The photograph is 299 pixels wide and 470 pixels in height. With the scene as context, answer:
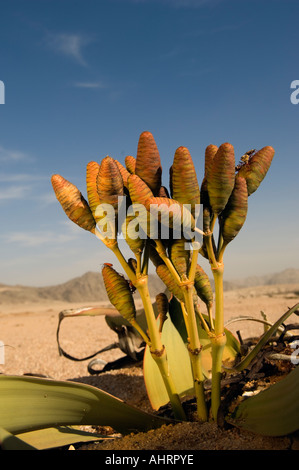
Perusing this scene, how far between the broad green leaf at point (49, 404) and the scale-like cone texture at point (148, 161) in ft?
1.53

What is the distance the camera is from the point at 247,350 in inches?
56.4

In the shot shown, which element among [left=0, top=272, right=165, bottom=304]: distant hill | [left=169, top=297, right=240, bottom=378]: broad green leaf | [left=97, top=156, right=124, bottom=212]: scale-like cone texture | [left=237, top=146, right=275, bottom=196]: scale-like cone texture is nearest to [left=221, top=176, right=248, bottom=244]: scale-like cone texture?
[left=237, top=146, right=275, bottom=196]: scale-like cone texture

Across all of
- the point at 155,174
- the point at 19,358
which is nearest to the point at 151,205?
the point at 155,174

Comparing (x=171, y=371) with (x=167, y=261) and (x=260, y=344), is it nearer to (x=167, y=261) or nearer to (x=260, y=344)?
(x=260, y=344)

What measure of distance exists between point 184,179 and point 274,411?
51 centimetres

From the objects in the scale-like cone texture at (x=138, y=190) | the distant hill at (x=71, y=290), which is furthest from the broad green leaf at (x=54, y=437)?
the distant hill at (x=71, y=290)

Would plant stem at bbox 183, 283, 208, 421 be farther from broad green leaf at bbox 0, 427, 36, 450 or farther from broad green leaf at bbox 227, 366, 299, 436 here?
broad green leaf at bbox 0, 427, 36, 450

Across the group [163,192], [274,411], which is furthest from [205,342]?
[163,192]

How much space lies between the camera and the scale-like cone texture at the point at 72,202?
0.95m

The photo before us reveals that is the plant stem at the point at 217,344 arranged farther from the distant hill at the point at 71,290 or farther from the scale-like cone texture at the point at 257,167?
the distant hill at the point at 71,290

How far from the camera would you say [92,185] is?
3.14ft

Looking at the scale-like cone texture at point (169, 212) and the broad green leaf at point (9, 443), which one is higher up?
the scale-like cone texture at point (169, 212)
